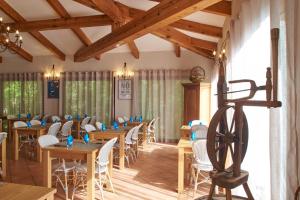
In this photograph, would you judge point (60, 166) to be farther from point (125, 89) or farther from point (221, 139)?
point (125, 89)

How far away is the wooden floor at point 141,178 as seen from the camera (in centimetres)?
387

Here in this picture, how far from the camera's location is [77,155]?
3508 millimetres

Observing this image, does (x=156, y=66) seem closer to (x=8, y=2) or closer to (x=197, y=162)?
(x=8, y=2)

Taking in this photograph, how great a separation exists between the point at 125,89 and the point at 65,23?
10.3 ft

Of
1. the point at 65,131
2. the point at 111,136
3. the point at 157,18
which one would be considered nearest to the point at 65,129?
the point at 65,131

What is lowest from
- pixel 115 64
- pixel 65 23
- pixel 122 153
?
pixel 122 153

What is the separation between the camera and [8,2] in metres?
6.59

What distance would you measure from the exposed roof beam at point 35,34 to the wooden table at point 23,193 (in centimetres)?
608

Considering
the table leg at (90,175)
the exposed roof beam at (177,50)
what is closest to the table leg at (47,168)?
the table leg at (90,175)

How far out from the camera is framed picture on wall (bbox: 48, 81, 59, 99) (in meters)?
9.56

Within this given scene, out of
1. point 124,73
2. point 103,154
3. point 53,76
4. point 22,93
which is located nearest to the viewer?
point 103,154

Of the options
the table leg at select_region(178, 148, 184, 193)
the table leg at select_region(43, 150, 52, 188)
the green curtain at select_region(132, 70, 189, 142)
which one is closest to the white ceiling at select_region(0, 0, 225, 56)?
the green curtain at select_region(132, 70, 189, 142)

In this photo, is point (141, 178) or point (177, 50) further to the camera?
point (177, 50)

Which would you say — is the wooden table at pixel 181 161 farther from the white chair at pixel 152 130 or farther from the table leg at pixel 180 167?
the white chair at pixel 152 130
